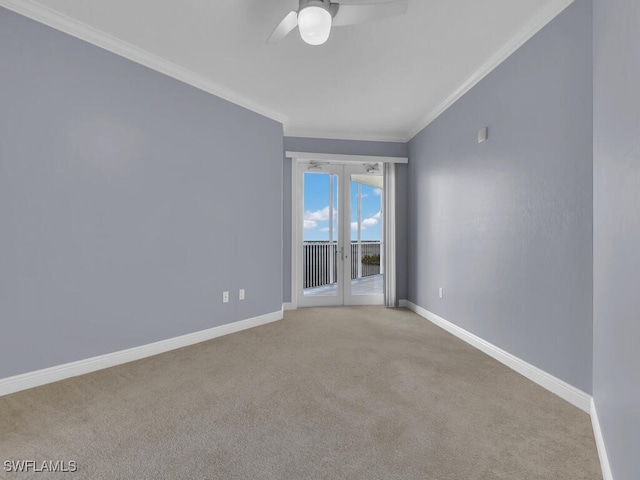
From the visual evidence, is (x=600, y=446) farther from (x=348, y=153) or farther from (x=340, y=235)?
(x=348, y=153)

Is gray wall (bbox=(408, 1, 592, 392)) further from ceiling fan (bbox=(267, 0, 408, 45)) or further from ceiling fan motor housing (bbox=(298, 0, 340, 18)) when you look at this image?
ceiling fan motor housing (bbox=(298, 0, 340, 18))

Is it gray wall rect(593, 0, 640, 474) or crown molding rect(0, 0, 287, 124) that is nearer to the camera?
gray wall rect(593, 0, 640, 474)

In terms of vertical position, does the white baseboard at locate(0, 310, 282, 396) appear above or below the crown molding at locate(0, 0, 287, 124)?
below

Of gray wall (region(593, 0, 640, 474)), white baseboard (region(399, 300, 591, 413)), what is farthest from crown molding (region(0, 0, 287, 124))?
white baseboard (region(399, 300, 591, 413))

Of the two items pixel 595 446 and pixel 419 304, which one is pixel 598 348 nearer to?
pixel 595 446

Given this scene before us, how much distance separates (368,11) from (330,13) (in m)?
0.22

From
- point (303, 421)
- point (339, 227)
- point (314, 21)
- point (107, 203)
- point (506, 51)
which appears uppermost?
point (506, 51)

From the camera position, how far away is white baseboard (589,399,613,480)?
1.37 m

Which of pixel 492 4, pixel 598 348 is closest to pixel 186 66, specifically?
pixel 492 4

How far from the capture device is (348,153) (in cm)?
500

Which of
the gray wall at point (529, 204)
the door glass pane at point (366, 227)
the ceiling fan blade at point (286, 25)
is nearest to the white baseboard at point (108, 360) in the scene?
the door glass pane at point (366, 227)

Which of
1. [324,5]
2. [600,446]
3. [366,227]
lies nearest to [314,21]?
[324,5]

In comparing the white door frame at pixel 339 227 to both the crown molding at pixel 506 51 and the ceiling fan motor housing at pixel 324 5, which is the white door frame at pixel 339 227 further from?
the ceiling fan motor housing at pixel 324 5

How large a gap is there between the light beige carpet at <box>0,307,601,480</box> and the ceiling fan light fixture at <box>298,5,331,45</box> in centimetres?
223
